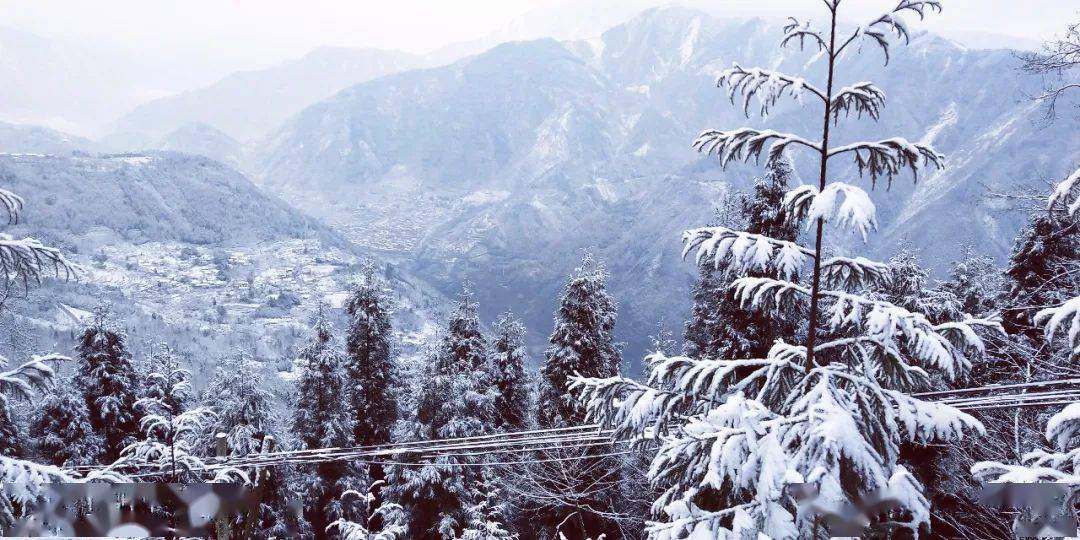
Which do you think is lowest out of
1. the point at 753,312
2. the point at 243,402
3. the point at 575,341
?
the point at 243,402

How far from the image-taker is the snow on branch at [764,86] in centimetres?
421

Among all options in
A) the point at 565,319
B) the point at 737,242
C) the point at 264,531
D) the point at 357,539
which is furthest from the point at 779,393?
the point at 264,531

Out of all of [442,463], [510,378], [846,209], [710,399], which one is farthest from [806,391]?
[510,378]

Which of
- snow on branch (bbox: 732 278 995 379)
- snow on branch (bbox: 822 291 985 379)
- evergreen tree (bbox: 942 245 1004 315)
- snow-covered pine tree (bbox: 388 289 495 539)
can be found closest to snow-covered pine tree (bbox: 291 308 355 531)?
snow-covered pine tree (bbox: 388 289 495 539)

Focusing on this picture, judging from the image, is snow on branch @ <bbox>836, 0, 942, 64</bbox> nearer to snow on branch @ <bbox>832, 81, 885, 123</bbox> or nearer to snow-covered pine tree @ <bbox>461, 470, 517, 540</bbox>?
snow on branch @ <bbox>832, 81, 885, 123</bbox>

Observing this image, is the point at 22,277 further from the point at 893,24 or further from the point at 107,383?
the point at 107,383

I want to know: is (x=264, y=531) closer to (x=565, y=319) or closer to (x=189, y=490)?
(x=565, y=319)

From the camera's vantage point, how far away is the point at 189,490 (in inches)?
116

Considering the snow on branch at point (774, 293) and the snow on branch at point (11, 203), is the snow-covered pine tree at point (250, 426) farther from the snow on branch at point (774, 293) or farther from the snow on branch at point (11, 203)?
the snow on branch at point (774, 293)

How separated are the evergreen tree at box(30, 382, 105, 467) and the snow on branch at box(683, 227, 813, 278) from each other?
23.6 meters

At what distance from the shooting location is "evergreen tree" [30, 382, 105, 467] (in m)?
21.4

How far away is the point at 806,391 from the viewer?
4.08 meters

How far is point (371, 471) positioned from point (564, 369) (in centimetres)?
879

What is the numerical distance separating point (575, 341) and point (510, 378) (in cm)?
439
